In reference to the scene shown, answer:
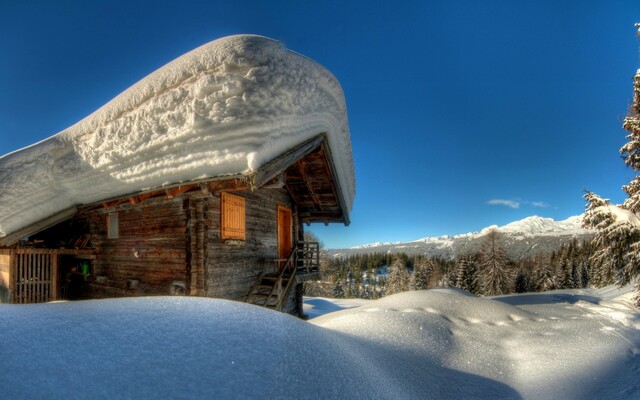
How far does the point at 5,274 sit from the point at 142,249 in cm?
486

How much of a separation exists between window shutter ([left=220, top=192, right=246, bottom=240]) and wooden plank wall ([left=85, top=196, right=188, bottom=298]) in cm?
97

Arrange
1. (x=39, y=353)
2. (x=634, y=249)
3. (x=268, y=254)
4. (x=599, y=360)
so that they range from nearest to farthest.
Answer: (x=39, y=353) → (x=599, y=360) → (x=634, y=249) → (x=268, y=254)

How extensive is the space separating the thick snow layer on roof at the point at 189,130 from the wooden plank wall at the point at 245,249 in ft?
6.64

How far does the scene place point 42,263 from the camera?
383 inches

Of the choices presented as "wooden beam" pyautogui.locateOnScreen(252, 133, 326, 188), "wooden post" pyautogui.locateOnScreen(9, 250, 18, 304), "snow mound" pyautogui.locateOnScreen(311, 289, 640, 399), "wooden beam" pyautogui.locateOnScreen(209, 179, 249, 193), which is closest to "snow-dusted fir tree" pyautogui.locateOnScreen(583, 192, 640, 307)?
"snow mound" pyautogui.locateOnScreen(311, 289, 640, 399)

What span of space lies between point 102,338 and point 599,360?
553 cm

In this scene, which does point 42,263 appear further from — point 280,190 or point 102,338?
point 102,338

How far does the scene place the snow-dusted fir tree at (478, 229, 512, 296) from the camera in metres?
28.7

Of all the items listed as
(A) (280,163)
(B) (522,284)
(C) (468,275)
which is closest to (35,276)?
(A) (280,163)

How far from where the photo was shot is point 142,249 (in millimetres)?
8523

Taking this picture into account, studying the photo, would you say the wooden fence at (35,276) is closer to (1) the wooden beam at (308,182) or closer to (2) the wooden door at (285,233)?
(2) the wooden door at (285,233)

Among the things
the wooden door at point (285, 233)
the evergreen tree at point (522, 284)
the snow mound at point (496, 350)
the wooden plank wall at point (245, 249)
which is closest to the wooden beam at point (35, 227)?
the wooden plank wall at point (245, 249)

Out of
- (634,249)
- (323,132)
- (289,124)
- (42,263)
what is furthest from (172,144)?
(634,249)

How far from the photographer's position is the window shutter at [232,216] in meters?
8.04
